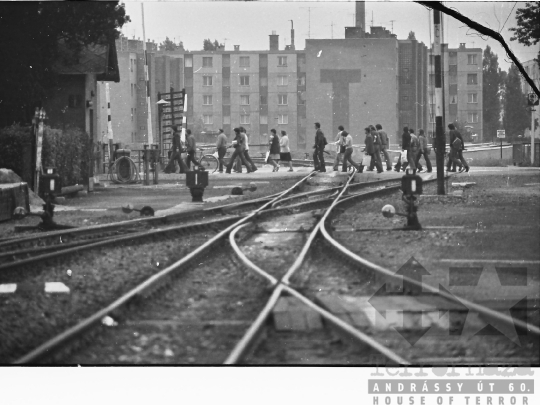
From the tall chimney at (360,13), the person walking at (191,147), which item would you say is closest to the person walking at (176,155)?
the person walking at (191,147)

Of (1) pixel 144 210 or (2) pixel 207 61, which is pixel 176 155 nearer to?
(1) pixel 144 210

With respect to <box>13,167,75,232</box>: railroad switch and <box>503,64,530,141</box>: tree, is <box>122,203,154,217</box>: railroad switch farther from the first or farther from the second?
<box>503,64,530,141</box>: tree

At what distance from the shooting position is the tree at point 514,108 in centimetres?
955

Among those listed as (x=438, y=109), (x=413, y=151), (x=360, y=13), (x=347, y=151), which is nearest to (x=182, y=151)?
(x=347, y=151)

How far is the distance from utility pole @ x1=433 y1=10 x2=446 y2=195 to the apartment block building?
0.21 feet

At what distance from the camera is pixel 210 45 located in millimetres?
10164

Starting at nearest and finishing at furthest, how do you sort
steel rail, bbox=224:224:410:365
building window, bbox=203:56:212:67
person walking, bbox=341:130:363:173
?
steel rail, bbox=224:224:410:365, building window, bbox=203:56:212:67, person walking, bbox=341:130:363:173

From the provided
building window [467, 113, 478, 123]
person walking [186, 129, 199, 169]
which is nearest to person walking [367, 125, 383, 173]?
building window [467, 113, 478, 123]

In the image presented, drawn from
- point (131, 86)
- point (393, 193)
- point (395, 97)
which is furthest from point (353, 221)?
point (131, 86)

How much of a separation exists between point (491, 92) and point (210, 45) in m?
3.21

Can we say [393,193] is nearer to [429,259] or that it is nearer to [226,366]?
[429,259]

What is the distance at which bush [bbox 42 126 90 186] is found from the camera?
13.8 meters

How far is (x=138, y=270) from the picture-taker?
8.35 m

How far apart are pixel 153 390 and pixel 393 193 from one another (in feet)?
32.1
